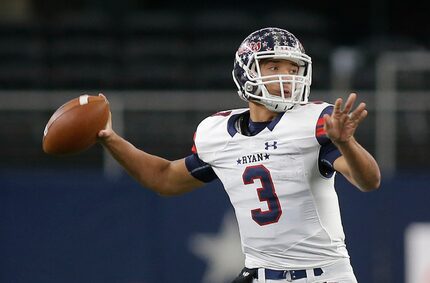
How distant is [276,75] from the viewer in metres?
4.98

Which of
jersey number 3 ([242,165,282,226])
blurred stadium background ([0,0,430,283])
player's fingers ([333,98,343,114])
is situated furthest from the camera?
blurred stadium background ([0,0,430,283])

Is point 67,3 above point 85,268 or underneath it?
above

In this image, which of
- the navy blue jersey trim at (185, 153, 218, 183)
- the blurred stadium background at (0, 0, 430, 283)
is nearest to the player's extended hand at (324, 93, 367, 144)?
the navy blue jersey trim at (185, 153, 218, 183)

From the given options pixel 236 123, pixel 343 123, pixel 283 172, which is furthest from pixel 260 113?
pixel 343 123

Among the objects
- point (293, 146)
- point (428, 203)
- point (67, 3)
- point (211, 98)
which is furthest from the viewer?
point (67, 3)

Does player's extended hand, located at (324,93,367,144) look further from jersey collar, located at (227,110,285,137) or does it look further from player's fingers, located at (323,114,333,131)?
jersey collar, located at (227,110,285,137)

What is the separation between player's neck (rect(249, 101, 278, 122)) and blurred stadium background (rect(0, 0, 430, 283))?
3.62 meters

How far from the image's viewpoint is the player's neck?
16.7 feet

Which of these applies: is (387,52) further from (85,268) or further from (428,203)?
(85,268)

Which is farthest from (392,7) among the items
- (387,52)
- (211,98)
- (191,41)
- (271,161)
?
(271,161)

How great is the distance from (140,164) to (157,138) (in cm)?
414

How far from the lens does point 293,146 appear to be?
15.9ft

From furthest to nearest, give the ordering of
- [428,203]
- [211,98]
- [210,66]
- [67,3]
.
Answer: [67,3]
[210,66]
[211,98]
[428,203]

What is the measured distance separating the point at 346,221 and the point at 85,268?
2081 millimetres
